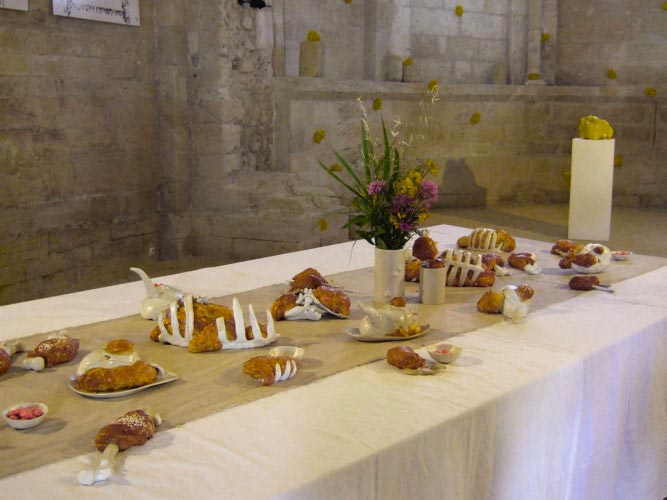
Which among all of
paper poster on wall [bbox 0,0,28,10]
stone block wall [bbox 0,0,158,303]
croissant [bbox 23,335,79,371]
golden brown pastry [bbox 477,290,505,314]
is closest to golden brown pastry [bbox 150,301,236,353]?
croissant [bbox 23,335,79,371]

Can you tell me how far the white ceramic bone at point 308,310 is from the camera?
7.38 ft

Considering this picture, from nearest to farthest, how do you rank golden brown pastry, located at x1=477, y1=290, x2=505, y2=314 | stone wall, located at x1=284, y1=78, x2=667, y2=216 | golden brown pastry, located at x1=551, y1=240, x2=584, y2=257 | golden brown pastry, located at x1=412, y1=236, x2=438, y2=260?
golden brown pastry, located at x1=477, y1=290, x2=505, y2=314, golden brown pastry, located at x1=412, y1=236, x2=438, y2=260, golden brown pastry, located at x1=551, y1=240, x2=584, y2=257, stone wall, located at x1=284, y1=78, x2=667, y2=216

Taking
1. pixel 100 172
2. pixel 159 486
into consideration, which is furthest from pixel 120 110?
pixel 159 486

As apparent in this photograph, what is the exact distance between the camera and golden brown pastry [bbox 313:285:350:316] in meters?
2.27

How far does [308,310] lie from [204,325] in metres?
0.33

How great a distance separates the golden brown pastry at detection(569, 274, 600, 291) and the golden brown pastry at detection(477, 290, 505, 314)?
391 millimetres

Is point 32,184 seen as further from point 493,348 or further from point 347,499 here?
point 347,499

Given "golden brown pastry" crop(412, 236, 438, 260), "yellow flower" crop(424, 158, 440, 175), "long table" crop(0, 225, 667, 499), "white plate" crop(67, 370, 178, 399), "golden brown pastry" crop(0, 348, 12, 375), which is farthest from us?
"golden brown pastry" crop(412, 236, 438, 260)

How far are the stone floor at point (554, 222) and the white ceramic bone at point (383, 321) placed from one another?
4468 mm

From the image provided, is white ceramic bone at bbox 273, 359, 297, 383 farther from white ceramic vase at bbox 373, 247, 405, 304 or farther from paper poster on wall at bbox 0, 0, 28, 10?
paper poster on wall at bbox 0, 0, 28, 10

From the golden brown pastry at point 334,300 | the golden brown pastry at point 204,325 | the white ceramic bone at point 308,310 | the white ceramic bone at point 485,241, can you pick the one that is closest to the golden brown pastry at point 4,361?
the golden brown pastry at point 204,325

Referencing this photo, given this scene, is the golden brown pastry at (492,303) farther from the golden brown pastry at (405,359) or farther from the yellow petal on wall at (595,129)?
the yellow petal on wall at (595,129)

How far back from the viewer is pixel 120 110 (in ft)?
19.6

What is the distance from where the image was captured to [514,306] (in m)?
2.27
